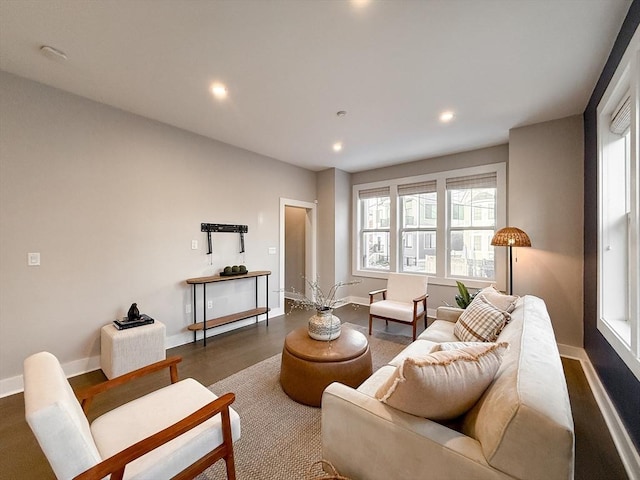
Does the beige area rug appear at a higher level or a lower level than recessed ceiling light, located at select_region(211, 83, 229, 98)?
lower

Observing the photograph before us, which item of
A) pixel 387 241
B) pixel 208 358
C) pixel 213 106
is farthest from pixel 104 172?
pixel 387 241

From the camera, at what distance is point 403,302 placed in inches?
154

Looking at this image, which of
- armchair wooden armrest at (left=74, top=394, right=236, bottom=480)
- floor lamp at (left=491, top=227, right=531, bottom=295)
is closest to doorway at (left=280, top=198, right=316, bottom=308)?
floor lamp at (left=491, top=227, right=531, bottom=295)

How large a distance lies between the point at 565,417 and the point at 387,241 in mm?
4645

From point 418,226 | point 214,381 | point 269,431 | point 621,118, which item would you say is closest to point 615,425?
point 621,118

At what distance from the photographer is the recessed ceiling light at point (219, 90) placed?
250cm

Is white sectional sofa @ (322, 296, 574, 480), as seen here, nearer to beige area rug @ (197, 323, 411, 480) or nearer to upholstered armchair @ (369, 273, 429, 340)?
beige area rug @ (197, 323, 411, 480)

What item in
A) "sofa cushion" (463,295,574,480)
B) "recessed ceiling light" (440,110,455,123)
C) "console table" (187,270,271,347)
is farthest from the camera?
"console table" (187,270,271,347)

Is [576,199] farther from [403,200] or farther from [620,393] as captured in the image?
[403,200]

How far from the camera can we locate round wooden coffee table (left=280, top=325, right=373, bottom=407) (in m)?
2.12

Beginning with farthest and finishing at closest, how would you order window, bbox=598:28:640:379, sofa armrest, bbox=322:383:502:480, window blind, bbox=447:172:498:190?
window blind, bbox=447:172:498:190
window, bbox=598:28:640:379
sofa armrest, bbox=322:383:502:480

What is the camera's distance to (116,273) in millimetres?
2967

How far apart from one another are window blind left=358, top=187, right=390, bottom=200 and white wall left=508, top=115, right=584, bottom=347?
219cm

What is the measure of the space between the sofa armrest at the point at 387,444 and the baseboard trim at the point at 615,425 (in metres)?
1.58
